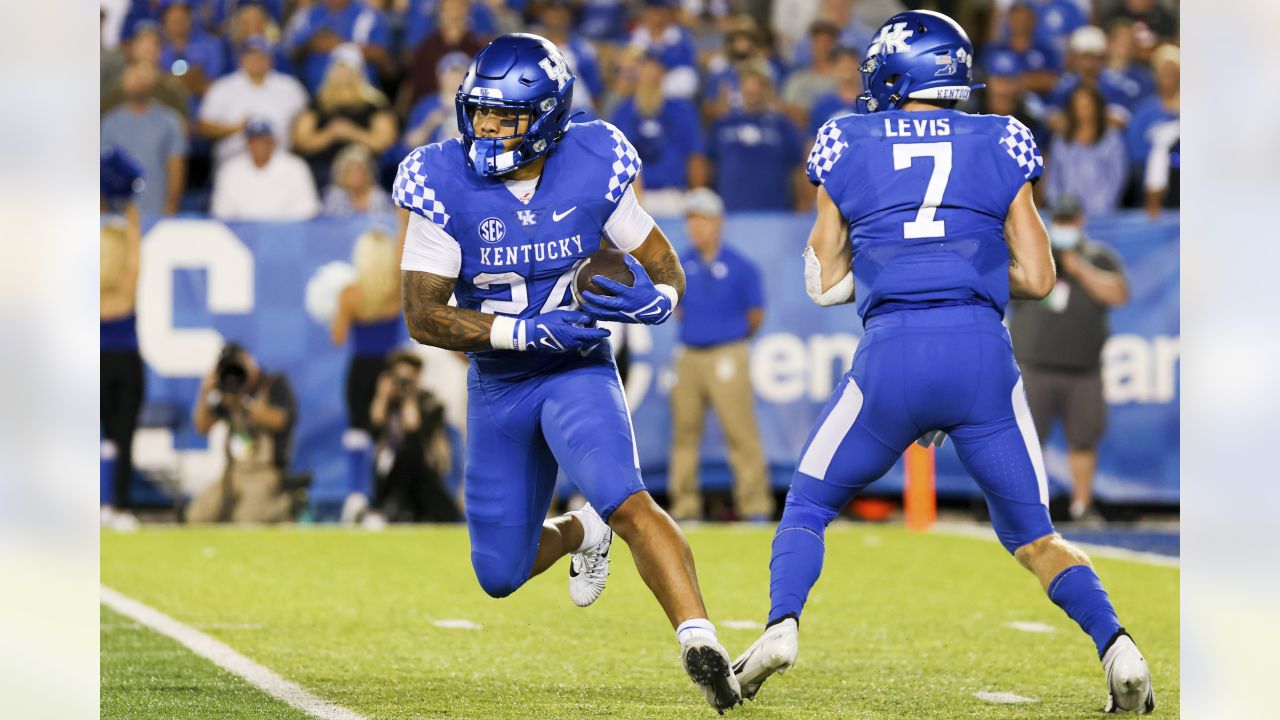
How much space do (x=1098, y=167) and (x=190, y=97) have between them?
5737 millimetres

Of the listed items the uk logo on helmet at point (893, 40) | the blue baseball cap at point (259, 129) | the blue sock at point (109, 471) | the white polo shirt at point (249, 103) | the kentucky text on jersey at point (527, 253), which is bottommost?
the blue sock at point (109, 471)

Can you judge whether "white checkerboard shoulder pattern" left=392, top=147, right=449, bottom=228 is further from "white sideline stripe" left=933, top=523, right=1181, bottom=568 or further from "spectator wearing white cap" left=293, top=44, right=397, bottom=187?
"spectator wearing white cap" left=293, top=44, right=397, bottom=187

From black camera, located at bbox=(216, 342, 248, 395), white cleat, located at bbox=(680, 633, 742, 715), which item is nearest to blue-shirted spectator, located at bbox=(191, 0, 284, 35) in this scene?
black camera, located at bbox=(216, 342, 248, 395)

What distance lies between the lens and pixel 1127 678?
4.04m

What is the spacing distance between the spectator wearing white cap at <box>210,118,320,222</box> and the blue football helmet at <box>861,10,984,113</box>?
6515 millimetres

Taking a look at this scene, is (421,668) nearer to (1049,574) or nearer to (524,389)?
(524,389)

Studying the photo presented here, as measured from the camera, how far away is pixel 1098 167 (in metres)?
10.7

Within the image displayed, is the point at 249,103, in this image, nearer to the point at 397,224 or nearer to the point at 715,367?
the point at 397,224

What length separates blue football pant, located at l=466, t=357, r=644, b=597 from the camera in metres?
4.42

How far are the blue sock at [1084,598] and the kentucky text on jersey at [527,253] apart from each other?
1458 millimetres

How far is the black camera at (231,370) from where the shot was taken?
31.8ft

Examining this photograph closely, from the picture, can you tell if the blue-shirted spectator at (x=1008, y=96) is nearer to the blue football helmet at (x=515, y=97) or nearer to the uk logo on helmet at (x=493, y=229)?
the blue football helmet at (x=515, y=97)

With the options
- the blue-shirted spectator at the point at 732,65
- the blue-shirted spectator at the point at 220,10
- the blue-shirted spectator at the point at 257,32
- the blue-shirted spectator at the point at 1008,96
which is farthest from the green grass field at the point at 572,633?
the blue-shirted spectator at the point at 220,10

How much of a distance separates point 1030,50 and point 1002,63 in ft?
2.41
